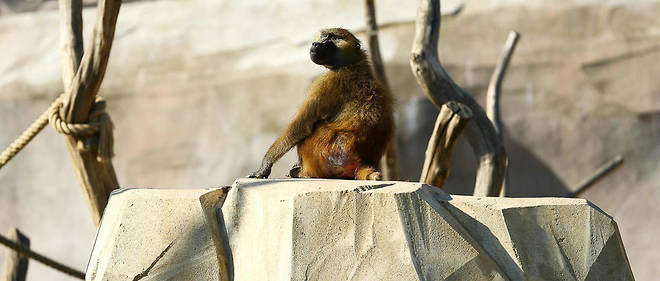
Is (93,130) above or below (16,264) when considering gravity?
above

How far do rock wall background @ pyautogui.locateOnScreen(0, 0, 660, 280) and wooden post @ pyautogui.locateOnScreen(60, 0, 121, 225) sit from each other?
9.95ft

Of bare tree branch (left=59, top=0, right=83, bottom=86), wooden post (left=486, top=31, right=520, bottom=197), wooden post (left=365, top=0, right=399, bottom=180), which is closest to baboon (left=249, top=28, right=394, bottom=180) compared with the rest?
bare tree branch (left=59, top=0, right=83, bottom=86)

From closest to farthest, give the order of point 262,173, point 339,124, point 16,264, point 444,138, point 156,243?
point 156,243, point 262,173, point 339,124, point 444,138, point 16,264

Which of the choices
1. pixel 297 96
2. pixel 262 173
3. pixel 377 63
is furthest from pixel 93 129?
pixel 297 96

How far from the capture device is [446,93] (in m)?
5.00

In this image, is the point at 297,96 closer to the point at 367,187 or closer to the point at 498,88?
the point at 498,88

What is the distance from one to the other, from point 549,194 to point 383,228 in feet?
15.0

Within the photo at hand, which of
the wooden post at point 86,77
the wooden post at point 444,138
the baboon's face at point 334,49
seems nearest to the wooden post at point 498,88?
the wooden post at point 444,138

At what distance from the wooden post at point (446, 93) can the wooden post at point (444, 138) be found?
0.43 ft

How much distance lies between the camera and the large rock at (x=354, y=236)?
3340 millimetres

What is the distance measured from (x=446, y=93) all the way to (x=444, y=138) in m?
0.24

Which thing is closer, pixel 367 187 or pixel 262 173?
pixel 367 187

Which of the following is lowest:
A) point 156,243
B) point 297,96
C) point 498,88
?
point 297,96

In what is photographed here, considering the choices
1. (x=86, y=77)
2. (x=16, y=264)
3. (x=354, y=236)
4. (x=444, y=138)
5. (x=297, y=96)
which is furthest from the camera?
(x=297, y=96)
